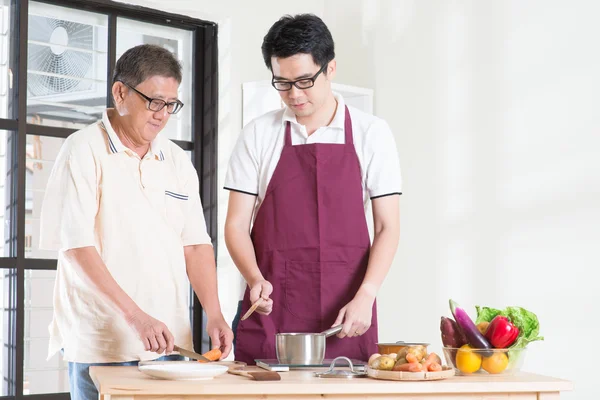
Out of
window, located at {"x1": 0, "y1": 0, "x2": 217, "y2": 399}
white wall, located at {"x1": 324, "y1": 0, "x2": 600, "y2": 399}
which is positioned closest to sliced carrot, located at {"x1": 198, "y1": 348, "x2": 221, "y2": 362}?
white wall, located at {"x1": 324, "y1": 0, "x2": 600, "y2": 399}

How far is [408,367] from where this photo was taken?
187cm

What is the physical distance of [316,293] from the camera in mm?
2324

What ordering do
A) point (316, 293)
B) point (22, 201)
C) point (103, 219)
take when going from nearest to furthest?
point (103, 219) → point (316, 293) → point (22, 201)

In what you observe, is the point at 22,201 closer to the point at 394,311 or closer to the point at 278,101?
the point at 278,101

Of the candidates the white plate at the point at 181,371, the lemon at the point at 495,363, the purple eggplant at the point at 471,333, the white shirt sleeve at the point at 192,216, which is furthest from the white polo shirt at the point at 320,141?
the white plate at the point at 181,371

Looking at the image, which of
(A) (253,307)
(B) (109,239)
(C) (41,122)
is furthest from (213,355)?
(C) (41,122)

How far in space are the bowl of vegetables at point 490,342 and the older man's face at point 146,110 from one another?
963mm

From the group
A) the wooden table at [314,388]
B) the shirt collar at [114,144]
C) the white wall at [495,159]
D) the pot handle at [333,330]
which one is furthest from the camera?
the white wall at [495,159]

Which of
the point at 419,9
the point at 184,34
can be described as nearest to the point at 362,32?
the point at 419,9

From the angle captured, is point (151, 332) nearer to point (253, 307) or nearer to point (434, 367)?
point (253, 307)

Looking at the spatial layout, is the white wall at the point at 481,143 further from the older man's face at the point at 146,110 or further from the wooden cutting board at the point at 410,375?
the older man's face at the point at 146,110

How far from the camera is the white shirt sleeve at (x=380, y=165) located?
2393 mm

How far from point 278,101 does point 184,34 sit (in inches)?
28.1

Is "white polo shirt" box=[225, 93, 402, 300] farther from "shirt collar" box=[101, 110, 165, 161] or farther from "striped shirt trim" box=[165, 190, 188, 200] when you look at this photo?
"shirt collar" box=[101, 110, 165, 161]
